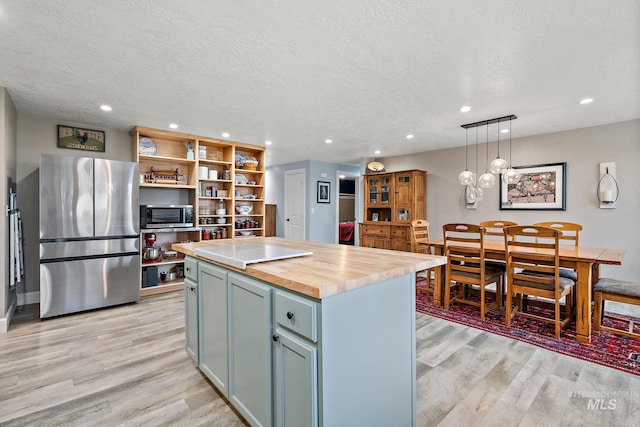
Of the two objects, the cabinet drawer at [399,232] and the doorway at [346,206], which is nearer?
the cabinet drawer at [399,232]

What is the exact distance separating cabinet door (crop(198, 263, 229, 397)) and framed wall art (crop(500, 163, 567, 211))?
492 centimetres

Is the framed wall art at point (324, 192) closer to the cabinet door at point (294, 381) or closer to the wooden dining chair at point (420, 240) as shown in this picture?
the wooden dining chair at point (420, 240)

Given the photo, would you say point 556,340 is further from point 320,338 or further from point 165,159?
point 165,159

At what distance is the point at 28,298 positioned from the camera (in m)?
3.81

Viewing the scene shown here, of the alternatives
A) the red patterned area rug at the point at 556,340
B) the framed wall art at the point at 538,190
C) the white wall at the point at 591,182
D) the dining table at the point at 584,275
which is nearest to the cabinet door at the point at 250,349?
the red patterned area rug at the point at 556,340

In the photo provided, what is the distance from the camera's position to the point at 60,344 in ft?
8.78

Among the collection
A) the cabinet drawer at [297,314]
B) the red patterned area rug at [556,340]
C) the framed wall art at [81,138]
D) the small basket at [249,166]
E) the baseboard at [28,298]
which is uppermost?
the framed wall art at [81,138]

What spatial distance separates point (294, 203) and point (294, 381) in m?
6.43

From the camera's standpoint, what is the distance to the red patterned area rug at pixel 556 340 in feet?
7.68

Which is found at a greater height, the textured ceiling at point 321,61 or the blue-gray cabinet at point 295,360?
the textured ceiling at point 321,61

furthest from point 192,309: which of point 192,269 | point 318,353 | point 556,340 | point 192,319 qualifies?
point 556,340

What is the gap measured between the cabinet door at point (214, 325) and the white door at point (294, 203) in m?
5.33

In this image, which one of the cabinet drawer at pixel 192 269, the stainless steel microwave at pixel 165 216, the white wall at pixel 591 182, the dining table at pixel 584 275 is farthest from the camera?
the stainless steel microwave at pixel 165 216

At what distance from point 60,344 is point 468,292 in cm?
434
